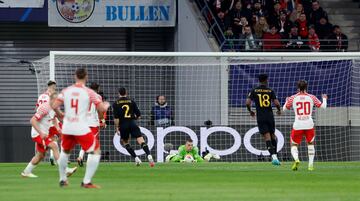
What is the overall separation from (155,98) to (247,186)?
1647 centimetres

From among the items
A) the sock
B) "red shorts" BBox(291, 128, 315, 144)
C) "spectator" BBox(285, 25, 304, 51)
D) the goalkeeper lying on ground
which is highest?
"spectator" BBox(285, 25, 304, 51)

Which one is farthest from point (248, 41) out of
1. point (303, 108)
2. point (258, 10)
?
point (303, 108)

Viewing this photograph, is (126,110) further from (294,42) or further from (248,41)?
(294,42)

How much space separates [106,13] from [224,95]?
5.70m

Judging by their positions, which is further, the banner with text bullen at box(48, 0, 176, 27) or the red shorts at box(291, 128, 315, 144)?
the banner with text bullen at box(48, 0, 176, 27)

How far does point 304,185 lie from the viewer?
72.1ft

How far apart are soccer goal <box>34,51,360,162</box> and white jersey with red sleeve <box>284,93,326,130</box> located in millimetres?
6319

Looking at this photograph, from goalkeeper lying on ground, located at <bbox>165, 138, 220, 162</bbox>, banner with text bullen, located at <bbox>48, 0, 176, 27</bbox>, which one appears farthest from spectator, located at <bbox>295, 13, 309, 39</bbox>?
goalkeeper lying on ground, located at <bbox>165, 138, 220, 162</bbox>

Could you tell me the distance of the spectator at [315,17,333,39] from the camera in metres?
40.4

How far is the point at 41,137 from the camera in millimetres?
24484

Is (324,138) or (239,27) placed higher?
(239,27)

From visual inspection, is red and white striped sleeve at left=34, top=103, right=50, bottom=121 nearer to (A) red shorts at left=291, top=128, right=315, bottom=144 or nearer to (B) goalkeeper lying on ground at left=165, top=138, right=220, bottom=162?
(A) red shorts at left=291, top=128, right=315, bottom=144

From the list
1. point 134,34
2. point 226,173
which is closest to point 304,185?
point 226,173

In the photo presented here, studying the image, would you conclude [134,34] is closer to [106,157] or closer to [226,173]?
[106,157]
